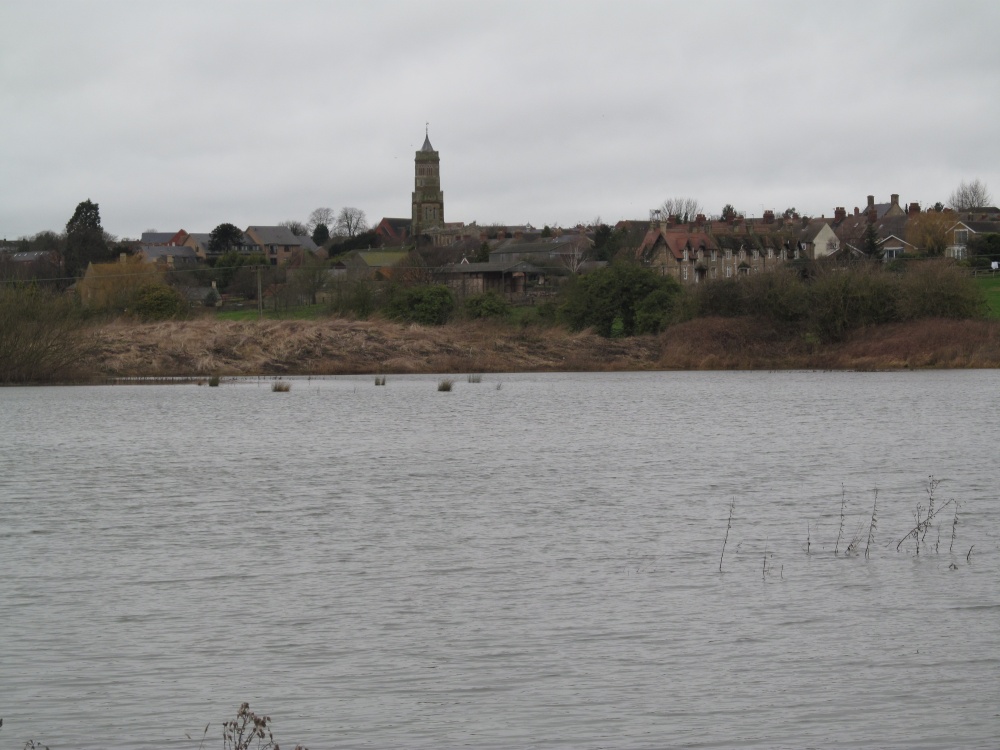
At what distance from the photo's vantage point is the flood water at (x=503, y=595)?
416 inches

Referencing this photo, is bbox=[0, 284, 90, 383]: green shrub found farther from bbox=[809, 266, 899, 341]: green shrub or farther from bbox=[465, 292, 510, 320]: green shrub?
bbox=[809, 266, 899, 341]: green shrub

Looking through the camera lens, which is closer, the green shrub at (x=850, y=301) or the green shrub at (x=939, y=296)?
the green shrub at (x=939, y=296)

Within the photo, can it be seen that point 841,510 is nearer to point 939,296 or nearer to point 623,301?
point 939,296

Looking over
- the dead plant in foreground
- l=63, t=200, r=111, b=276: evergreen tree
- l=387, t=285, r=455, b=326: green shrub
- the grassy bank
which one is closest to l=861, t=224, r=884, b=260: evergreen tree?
the grassy bank

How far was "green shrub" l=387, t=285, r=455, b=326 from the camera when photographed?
284ft

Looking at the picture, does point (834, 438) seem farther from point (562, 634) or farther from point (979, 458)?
point (562, 634)

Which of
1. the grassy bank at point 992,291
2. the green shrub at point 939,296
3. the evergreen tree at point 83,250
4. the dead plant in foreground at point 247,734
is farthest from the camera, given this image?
the evergreen tree at point 83,250

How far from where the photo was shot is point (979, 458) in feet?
92.7

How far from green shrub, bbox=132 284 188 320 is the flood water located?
59.0 meters

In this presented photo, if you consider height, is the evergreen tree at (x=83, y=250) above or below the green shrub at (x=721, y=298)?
above

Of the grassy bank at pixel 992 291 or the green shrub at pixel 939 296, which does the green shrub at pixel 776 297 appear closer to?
the green shrub at pixel 939 296

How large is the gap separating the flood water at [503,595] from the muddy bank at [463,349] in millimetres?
40507

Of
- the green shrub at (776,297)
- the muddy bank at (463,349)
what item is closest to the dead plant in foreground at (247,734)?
the muddy bank at (463,349)

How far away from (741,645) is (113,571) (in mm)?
8202
